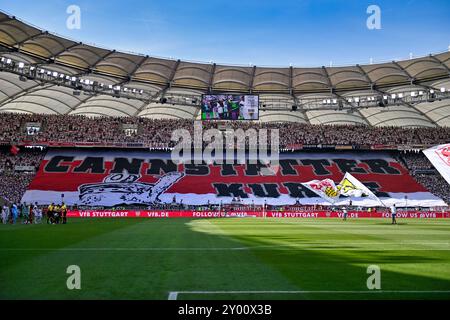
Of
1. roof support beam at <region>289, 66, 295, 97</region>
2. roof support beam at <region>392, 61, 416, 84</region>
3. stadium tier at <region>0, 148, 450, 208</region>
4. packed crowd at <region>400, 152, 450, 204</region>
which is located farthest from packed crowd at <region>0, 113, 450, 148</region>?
roof support beam at <region>392, 61, 416, 84</region>

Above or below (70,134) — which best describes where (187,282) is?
below

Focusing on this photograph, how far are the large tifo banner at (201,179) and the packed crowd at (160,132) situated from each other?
3.38m

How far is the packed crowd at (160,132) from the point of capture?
71375mm

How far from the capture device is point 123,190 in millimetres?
66688

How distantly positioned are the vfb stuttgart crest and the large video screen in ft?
57.3

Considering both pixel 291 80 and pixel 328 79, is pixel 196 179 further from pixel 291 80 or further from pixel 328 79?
pixel 328 79

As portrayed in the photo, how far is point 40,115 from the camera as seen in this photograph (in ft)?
236

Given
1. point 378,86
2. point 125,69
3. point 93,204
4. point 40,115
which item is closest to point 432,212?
point 378,86

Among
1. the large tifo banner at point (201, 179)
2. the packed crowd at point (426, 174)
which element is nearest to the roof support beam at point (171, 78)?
the large tifo banner at point (201, 179)

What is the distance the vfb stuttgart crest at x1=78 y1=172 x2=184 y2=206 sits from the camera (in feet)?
210

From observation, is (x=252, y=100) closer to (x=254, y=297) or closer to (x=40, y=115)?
(x=40, y=115)

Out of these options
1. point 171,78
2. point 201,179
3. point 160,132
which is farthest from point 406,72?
point 160,132

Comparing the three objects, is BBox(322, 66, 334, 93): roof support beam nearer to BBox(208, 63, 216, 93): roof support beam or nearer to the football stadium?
the football stadium
